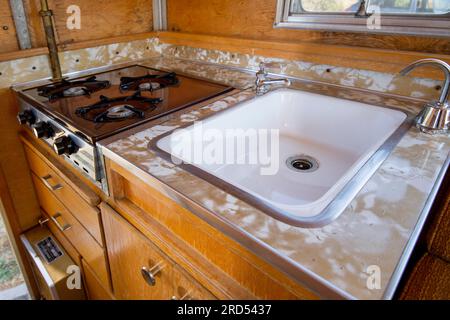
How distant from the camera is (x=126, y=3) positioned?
52.6 inches

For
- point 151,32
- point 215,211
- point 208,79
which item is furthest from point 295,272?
point 151,32

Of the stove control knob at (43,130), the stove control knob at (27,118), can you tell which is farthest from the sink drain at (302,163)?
the stove control knob at (27,118)

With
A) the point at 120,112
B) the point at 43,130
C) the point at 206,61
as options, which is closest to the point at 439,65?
the point at 120,112

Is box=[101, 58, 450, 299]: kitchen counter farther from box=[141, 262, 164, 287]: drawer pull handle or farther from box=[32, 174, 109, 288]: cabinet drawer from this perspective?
box=[32, 174, 109, 288]: cabinet drawer

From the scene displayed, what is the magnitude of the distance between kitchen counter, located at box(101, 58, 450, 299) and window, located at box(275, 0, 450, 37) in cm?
36

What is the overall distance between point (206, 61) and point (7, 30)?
0.76 metres

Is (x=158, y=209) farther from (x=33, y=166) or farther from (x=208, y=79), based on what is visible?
(x=33, y=166)

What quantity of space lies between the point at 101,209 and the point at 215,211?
1.53 feet

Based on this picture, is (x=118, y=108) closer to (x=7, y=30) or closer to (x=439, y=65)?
(x=7, y=30)

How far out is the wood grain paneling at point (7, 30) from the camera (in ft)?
3.35

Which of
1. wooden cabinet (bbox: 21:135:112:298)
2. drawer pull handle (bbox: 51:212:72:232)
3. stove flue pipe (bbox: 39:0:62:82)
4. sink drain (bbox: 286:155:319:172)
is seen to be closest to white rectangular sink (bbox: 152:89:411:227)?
sink drain (bbox: 286:155:319:172)

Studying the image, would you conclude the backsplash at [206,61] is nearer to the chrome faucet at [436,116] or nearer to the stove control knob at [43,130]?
the chrome faucet at [436,116]

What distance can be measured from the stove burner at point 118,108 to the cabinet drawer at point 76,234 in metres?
0.37

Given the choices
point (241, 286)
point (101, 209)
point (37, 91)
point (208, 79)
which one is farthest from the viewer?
point (208, 79)
